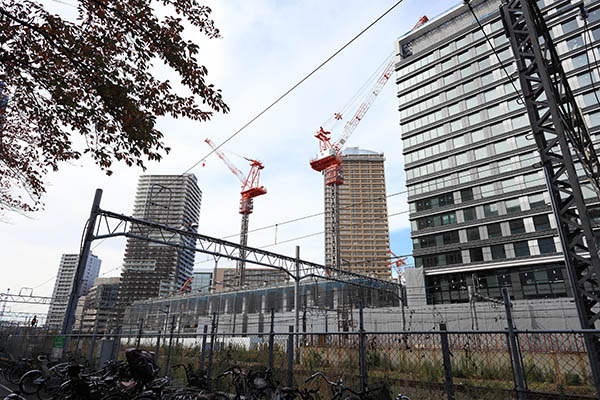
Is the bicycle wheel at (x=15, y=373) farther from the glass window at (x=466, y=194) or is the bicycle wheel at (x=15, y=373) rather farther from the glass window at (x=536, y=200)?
the glass window at (x=536, y=200)

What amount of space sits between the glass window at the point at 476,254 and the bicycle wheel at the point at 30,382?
38.5m

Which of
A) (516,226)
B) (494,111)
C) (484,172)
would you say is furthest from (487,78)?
(516,226)

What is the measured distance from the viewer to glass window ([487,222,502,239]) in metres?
36.8

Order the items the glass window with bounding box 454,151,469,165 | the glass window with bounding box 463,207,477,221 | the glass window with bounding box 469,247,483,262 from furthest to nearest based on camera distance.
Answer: the glass window with bounding box 454,151,469,165, the glass window with bounding box 463,207,477,221, the glass window with bounding box 469,247,483,262

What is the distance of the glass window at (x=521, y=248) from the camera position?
34.6 m

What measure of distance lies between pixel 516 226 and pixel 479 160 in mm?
8636

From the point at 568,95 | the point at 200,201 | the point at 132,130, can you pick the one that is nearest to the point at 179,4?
the point at 132,130

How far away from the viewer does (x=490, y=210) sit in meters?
38.0

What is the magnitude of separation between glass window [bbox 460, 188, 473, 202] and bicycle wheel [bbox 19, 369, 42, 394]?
40.7 m

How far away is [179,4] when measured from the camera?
6297 millimetres

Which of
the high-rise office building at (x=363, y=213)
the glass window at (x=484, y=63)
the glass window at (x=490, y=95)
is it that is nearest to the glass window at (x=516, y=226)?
the glass window at (x=490, y=95)

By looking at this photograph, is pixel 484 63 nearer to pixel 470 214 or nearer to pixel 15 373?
pixel 470 214

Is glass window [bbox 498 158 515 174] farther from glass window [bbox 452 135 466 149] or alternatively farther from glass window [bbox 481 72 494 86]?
glass window [bbox 481 72 494 86]

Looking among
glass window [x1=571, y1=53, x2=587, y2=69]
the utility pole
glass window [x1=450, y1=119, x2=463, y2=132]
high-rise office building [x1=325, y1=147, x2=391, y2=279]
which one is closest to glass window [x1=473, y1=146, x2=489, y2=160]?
glass window [x1=450, y1=119, x2=463, y2=132]
